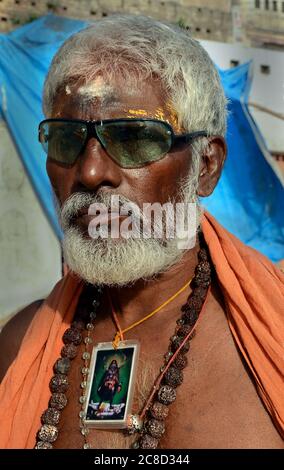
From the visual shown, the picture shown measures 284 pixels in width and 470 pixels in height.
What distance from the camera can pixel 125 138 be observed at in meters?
2.06

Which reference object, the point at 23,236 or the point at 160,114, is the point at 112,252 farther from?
the point at 23,236

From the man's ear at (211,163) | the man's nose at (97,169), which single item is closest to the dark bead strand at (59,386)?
the man's nose at (97,169)

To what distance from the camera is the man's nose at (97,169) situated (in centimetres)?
205

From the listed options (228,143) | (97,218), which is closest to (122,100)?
(97,218)

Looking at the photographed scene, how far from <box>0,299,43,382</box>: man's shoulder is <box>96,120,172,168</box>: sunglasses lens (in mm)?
761

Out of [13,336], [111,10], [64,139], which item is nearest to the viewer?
[64,139]

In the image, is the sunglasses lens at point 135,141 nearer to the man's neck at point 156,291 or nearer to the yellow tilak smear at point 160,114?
the yellow tilak smear at point 160,114

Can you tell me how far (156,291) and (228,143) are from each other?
4.69 meters

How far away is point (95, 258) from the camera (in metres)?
2.11

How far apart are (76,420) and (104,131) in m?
0.91

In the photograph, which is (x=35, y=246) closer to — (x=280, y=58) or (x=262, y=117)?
(x=262, y=117)

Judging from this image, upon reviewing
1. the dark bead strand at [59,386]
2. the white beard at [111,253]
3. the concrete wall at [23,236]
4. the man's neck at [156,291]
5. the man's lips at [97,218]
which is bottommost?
the concrete wall at [23,236]

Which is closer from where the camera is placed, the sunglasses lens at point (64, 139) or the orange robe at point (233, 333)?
the orange robe at point (233, 333)

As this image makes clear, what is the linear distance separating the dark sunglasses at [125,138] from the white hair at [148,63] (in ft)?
0.29
